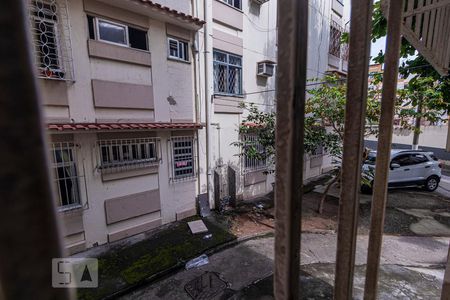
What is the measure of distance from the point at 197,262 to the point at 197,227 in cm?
150

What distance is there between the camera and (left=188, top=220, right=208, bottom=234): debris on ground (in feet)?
20.6

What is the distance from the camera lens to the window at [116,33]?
201 inches

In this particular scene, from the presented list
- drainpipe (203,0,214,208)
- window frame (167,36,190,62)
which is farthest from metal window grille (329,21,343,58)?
window frame (167,36,190,62)

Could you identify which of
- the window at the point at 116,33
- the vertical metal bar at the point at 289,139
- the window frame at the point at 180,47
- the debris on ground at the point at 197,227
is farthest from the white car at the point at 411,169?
the vertical metal bar at the point at 289,139

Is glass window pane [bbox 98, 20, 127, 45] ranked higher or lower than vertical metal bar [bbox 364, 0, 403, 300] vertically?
higher

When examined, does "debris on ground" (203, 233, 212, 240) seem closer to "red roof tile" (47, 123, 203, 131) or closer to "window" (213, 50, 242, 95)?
"red roof tile" (47, 123, 203, 131)

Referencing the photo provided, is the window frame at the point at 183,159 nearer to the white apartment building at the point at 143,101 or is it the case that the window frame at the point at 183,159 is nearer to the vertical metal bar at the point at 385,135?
the white apartment building at the point at 143,101

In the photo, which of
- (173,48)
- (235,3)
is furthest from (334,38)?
(173,48)

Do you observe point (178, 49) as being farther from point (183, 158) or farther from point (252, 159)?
point (252, 159)

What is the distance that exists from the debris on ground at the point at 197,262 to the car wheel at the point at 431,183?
10.2 m

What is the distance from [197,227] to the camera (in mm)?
6445

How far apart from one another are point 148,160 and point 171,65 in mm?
2739

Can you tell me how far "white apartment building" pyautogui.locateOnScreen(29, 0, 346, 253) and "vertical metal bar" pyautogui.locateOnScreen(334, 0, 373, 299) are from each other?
13.7 feet

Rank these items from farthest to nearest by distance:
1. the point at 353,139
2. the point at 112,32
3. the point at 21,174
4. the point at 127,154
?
the point at 127,154 → the point at 112,32 → the point at 353,139 → the point at 21,174
